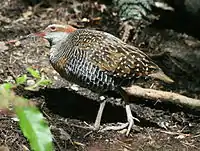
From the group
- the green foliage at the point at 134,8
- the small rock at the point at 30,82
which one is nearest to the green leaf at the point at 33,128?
the small rock at the point at 30,82

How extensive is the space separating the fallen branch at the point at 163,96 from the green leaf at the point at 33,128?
11.7 feet

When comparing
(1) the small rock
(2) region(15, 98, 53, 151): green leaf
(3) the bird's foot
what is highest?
(2) region(15, 98, 53, 151): green leaf

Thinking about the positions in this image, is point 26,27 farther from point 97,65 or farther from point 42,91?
point 97,65

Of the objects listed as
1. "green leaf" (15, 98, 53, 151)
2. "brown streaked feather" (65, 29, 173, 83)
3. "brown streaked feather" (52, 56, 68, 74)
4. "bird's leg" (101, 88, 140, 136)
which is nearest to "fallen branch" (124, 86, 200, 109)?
"bird's leg" (101, 88, 140, 136)

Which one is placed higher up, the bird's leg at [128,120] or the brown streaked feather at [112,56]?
the brown streaked feather at [112,56]

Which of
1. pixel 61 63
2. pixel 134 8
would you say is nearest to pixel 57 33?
pixel 61 63

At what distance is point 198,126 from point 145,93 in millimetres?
673

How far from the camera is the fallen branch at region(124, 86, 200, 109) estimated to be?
183 inches

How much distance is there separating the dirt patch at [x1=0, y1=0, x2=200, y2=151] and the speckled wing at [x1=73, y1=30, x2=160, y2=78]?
66cm

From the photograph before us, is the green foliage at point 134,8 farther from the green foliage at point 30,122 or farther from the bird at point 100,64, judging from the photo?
the green foliage at point 30,122

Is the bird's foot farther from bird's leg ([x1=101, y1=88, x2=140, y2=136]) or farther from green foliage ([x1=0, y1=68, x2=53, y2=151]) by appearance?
green foliage ([x1=0, y1=68, x2=53, y2=151])

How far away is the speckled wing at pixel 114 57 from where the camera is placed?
403cm

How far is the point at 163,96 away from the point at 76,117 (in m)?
1.00

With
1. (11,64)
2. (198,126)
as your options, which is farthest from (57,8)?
(198,126)
